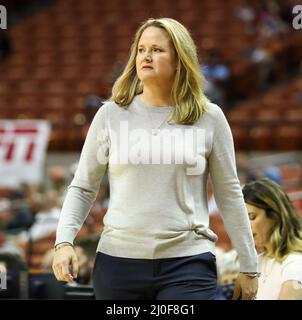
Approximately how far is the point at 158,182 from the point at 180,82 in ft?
1.06

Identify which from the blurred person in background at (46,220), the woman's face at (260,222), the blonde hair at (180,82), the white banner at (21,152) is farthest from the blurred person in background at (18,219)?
the blonde hair at (180,82)

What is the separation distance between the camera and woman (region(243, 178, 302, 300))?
3182 mm

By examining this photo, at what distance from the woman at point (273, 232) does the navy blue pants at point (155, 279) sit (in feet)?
2.06

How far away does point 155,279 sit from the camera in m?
2.56

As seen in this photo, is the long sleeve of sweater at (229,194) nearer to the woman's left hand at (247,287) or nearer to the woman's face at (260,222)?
the woman's left hand at (247,287)

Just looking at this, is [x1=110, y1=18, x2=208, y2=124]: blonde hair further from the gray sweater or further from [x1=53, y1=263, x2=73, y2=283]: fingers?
[x1=53, y1=263, x2=73, y2=283]: fingers

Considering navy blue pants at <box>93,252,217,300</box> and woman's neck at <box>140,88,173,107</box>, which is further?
woman's neck at <box>140,88,173,107</box>

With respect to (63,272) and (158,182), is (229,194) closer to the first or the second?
(158,182)

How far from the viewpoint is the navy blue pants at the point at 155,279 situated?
8.41 feet

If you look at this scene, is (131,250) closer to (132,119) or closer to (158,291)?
(158,291)

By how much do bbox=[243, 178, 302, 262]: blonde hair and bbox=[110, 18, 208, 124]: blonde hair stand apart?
2.02 feet

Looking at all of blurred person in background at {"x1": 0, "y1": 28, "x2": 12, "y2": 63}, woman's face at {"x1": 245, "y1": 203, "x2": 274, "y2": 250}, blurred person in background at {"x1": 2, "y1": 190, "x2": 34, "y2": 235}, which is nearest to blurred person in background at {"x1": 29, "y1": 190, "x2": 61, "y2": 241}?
blurred person in background at {"x1": 2, "y1": 190, "x2": 34, "y2": 235}

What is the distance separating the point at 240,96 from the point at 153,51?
9.50 m

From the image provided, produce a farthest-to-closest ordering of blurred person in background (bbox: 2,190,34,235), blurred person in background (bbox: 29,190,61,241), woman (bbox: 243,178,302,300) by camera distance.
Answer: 1. blurred person in background (bbox: 29,190,61,241)
2. blurred person in background (bbox: 2,190,34,235)
3. woman (bbox: 243,178,302,300)
